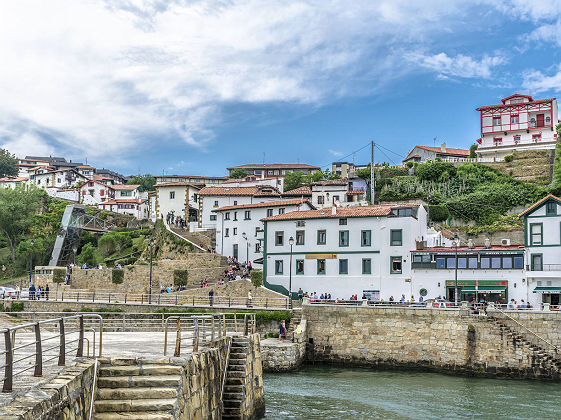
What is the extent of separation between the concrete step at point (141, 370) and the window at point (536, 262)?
3381 cm

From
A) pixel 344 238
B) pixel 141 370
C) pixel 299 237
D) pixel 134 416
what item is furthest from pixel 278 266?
pixel 134 416

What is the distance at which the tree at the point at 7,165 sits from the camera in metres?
128

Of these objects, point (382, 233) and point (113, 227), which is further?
point (113, 227)

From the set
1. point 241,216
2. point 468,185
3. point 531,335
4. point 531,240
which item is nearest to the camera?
point 531,335

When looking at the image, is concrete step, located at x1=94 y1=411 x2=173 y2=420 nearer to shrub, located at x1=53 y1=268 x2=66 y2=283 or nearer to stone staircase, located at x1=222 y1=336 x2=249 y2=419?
stone staircase, located at x1=222 y1=336 x2=249 y2=419

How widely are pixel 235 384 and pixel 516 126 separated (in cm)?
7999

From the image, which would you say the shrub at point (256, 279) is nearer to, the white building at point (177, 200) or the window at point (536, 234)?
the window at point (536, 234)

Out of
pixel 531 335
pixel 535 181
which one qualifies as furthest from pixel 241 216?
pixel 535 181

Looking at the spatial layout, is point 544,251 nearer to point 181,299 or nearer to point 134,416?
point 181,299

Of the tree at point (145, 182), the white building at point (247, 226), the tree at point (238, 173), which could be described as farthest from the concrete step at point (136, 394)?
the tree at point (145, 182)

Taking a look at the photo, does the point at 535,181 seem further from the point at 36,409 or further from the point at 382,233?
the point at 36,409

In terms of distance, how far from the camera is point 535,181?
73.1 metres

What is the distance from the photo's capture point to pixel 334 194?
7144 centimetres

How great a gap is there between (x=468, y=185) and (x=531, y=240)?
31.3 metres
